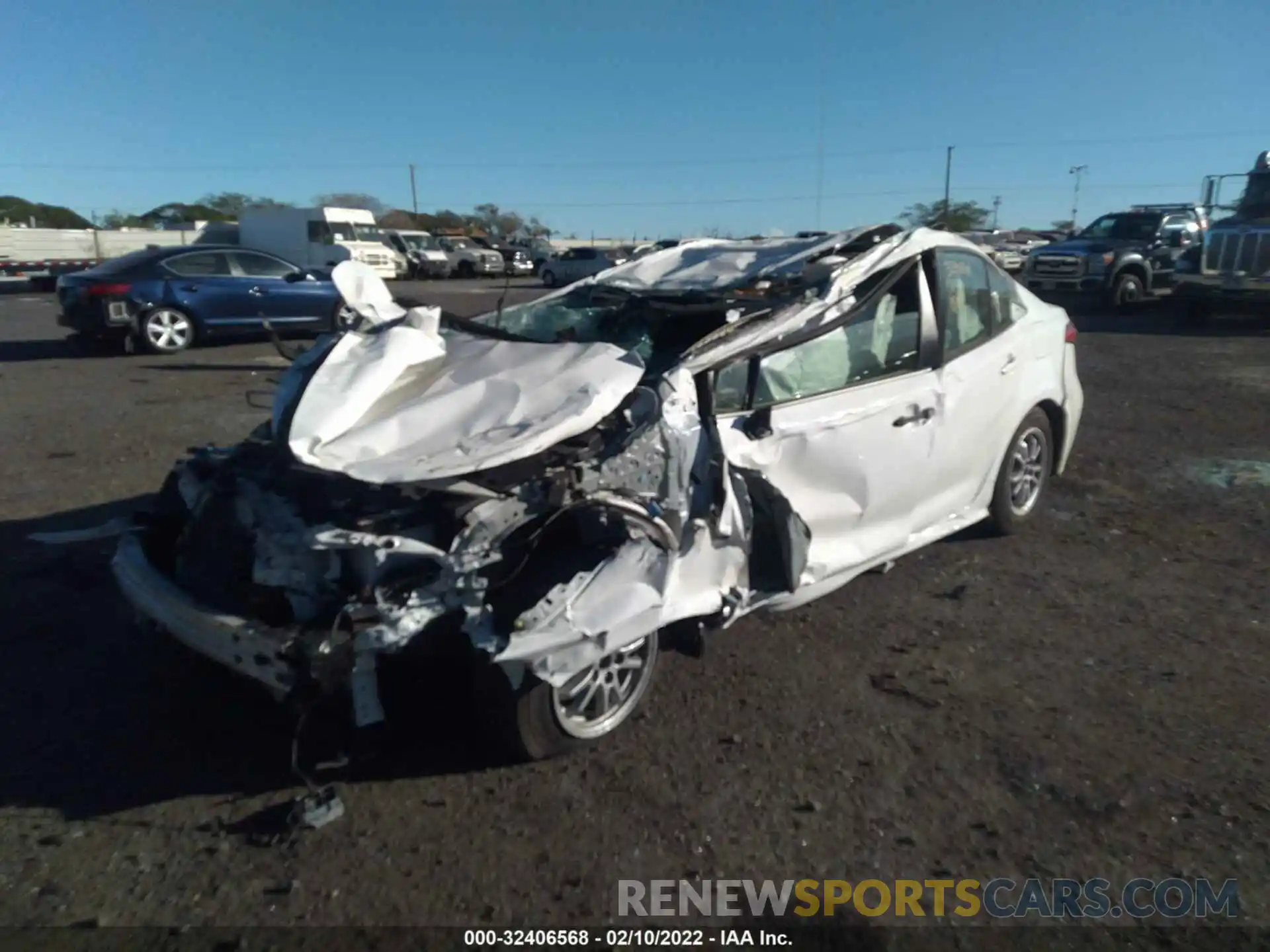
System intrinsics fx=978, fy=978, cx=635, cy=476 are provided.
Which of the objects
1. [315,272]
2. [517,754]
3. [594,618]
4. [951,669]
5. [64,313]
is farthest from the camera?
[315,272]

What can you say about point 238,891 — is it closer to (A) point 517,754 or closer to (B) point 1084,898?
(A) point 517,754

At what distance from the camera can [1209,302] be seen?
17.0 m

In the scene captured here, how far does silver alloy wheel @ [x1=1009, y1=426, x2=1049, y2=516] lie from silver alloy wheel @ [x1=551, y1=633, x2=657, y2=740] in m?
2.94

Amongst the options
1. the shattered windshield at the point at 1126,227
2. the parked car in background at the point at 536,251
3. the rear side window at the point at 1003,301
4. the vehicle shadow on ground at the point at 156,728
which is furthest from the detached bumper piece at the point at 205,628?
the parked car in background at the point at 536,251

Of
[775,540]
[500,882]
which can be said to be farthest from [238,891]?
[775,540]

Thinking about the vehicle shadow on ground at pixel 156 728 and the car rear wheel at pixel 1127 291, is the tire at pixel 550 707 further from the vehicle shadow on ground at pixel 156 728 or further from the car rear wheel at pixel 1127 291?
the car rear wheel at pixel 1127 291

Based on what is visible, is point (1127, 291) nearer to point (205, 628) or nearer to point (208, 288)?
point (208, 288)

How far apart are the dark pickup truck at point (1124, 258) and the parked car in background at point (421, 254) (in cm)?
2343

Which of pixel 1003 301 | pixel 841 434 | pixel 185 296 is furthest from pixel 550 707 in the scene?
pixel 185 296

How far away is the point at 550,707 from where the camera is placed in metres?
3.37

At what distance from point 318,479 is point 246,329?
11543 mm

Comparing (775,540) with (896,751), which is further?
(775,540)

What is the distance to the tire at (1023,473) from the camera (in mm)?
5531

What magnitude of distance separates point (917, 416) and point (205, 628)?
3.11 metres
